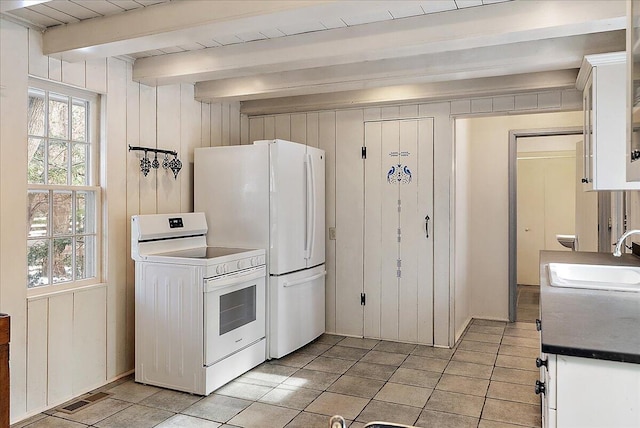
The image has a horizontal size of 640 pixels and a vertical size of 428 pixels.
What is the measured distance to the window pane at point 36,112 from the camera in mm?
2992

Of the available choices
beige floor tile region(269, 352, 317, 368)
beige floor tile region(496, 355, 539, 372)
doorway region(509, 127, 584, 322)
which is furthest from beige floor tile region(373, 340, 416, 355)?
doorway region(509, 127, 584, 322)

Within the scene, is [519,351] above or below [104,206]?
below

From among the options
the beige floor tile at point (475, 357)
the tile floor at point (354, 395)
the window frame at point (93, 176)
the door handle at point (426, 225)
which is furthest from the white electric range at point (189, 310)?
the beige floor tile at point (475, 357)

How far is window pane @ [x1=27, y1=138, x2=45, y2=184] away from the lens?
299 centimetres

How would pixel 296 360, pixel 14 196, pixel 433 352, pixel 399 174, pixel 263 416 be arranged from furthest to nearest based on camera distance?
pixel 399 174 → pixel 433 352 → pixel 296 360 → pixel 263 416 → pixel 14 196

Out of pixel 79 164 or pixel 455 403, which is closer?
pixel 455 403

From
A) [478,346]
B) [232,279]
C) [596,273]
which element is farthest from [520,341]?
[232,279]

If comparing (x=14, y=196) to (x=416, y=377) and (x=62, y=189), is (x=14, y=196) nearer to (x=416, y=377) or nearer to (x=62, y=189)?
(x=62, y=189)

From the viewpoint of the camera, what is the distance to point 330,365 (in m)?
3.86

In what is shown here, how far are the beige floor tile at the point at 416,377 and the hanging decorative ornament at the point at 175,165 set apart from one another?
237 cm

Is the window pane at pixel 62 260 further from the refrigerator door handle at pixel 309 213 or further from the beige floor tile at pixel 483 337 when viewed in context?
the beige floor tile at pixel 483 337

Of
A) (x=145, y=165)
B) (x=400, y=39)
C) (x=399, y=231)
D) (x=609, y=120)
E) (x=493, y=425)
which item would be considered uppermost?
(x=400, y=39)

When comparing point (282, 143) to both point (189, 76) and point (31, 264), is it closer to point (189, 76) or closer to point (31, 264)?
point (189, 76)

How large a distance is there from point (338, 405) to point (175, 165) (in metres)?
2.25
